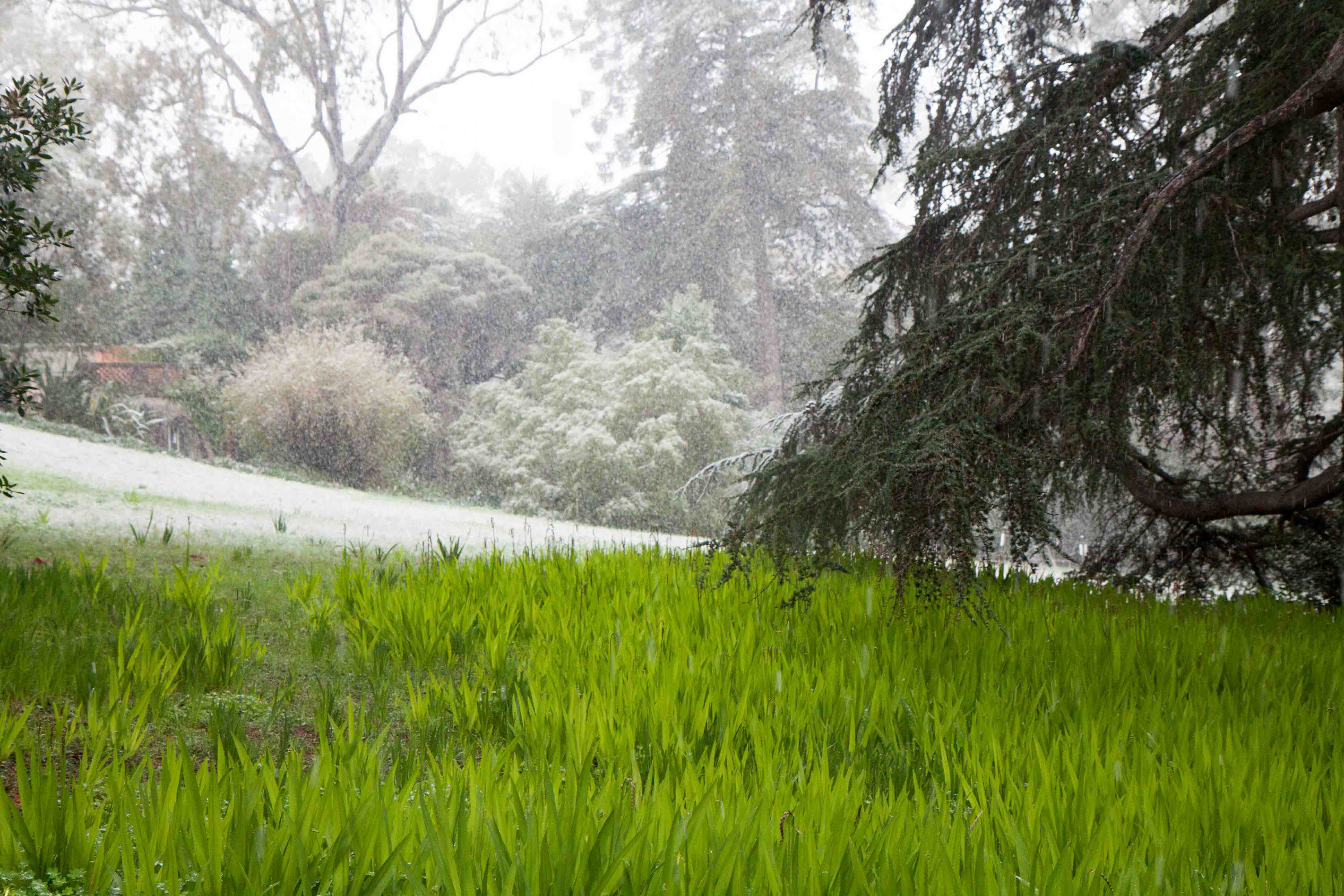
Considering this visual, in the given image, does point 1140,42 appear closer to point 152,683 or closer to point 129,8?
point 152,683

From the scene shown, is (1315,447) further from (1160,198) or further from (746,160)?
(746,160)

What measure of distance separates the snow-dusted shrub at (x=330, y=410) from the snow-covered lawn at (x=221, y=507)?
2.10 meters

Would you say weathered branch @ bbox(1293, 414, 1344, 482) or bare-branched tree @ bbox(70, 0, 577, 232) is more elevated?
bare-branched tree @ bbox(70, 0, 577, 232)

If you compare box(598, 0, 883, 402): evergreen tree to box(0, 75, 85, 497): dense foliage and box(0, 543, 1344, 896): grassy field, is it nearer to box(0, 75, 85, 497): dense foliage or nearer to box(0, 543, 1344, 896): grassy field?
box(0, 543, 1344, 896): grassy field

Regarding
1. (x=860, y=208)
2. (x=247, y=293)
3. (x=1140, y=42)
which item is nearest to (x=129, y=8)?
(x=247, y=293)

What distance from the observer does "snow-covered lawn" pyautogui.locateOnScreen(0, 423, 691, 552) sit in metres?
8.31

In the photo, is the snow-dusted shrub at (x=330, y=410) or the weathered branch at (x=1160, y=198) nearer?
the weathered branch at (x=1160, y=198)

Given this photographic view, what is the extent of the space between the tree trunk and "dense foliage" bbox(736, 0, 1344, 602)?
1585 cm

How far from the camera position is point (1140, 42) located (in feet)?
18.4

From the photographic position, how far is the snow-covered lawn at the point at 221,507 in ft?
27.3

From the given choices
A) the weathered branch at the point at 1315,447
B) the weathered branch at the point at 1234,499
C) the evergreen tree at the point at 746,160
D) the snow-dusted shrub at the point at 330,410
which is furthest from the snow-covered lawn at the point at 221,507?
the evergreen tree at the point at 746,160

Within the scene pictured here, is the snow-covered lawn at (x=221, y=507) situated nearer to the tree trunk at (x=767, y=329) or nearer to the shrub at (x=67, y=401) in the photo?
the shrub at (x=67, y=401)

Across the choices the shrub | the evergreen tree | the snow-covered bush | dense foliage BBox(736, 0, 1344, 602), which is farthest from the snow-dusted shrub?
dense foliage BBox(736, 0, 1344, 602)

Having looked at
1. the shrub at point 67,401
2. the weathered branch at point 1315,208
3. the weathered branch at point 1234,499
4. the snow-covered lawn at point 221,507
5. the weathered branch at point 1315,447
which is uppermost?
the weathered branch at point 1315,208
